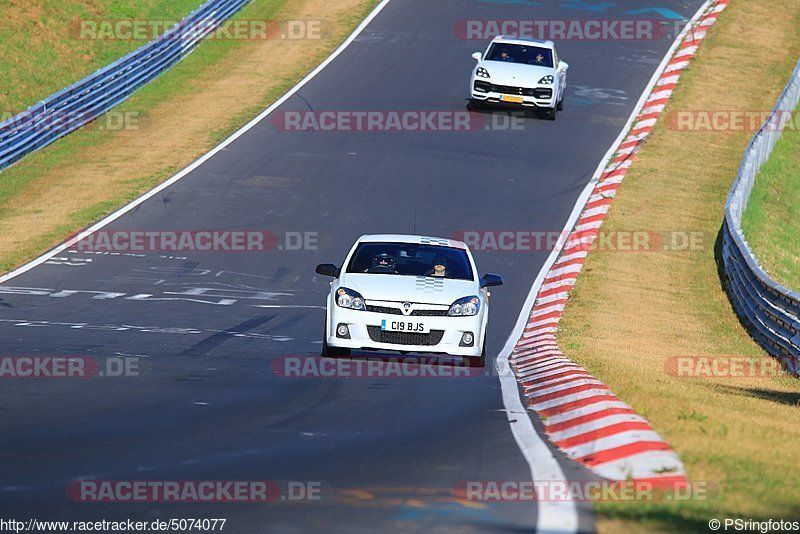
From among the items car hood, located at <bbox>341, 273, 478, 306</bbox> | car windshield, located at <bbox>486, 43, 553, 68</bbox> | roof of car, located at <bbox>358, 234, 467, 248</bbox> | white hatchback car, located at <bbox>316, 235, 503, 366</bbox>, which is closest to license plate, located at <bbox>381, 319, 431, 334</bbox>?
white hatchback car, located at <bbox>316, 235, 503, 366</bbox>

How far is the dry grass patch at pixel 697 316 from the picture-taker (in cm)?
816

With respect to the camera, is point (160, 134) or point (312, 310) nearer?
point (312, 310)

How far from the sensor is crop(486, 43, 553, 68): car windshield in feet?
107

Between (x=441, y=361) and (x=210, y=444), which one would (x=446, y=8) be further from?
(x=210, y=444)

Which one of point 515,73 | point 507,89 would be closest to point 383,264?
point 507,89

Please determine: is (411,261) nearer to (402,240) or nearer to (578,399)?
(402,240)

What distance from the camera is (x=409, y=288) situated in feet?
48.5

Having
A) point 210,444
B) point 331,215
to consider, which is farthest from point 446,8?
point 210,444

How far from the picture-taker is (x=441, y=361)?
1541 centimetres

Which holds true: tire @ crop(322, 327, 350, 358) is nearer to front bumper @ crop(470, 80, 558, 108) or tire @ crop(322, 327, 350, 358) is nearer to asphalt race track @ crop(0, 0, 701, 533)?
Result: asphalt race track @ crop(0, 0, 701, 533)

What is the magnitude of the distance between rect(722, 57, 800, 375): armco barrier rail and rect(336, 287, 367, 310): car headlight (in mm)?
6357

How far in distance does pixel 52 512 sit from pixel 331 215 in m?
18.5

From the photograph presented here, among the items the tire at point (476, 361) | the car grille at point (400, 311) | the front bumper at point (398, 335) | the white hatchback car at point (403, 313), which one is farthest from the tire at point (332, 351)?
the tire at point (476, 361)

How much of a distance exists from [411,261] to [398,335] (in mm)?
1518
